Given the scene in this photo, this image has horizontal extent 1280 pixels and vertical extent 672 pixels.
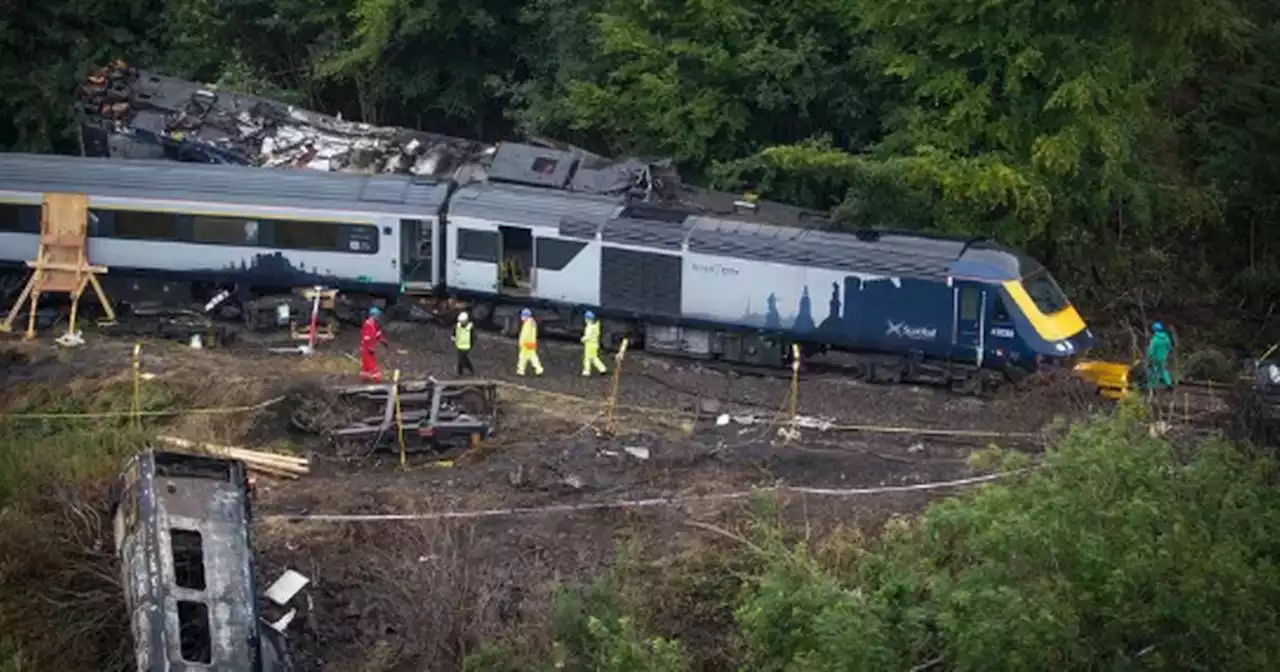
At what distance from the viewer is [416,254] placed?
94.7ft

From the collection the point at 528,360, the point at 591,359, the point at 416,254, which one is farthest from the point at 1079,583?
the point at 416,254

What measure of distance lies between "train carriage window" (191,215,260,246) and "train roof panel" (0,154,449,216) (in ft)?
0.97

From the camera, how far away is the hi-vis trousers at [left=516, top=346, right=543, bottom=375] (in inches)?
1057

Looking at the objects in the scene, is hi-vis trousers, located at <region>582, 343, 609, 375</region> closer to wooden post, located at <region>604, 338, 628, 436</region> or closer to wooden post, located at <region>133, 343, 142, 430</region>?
wooden post, located at <region>604, 338, 628, 436</region>

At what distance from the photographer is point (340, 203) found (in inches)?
1133

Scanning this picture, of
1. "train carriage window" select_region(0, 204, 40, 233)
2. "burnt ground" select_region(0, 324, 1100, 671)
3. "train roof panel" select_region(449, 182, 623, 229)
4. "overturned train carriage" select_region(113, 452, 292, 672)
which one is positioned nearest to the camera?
"overturned train carriage" select_region(113, 452, 292, 672)

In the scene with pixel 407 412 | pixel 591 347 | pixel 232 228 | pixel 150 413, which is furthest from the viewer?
pixel 232 228

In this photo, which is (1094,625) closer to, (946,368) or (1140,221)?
(946,368)

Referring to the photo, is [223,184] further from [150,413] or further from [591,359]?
[591,359]

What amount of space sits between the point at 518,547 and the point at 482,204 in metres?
8.96

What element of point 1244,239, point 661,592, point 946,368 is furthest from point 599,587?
point 1244,239

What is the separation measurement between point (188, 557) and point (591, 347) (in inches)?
361

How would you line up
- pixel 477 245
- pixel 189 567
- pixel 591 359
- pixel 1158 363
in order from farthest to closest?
pixel 477 245, pixel 591 359, pixel 1158 363, pixel 189 567

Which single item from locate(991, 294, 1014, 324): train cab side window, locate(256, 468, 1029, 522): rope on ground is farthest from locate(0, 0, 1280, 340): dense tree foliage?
locate(256, 468, 1029, 522): rope on ground
